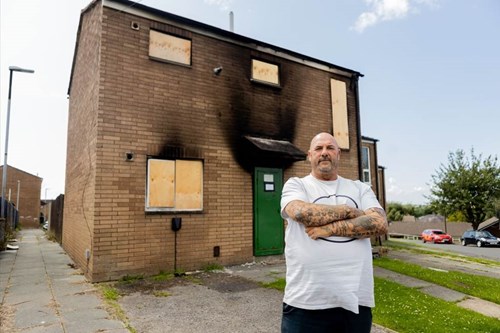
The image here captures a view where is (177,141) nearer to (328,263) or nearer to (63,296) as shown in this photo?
(63,296)

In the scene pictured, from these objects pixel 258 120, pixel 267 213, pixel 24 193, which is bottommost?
pixel 267 213

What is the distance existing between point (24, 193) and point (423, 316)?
4504 cm

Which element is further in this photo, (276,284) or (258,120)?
(258,120)

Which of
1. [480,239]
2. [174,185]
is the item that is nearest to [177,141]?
[174,185]

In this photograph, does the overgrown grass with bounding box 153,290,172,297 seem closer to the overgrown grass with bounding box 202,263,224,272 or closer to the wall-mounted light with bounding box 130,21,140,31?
the overgrown grass with bounding box 202,263,224,272

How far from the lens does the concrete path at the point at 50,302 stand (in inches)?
161

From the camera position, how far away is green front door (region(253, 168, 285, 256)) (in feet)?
28.2

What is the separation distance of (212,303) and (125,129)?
3.96m

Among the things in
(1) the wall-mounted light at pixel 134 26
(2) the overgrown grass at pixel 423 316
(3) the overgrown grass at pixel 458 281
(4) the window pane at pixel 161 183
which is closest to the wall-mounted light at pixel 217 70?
(1) the wall-mounted light at pixel 134 26

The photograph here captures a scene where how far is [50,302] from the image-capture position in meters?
5.12

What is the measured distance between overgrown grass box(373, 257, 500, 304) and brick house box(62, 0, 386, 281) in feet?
9.82

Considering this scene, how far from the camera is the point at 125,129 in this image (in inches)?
275

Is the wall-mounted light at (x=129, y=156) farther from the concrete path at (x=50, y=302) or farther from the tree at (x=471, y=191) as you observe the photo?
the tree at (x=471, y=191)

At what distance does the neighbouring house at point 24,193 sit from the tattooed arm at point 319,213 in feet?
140
